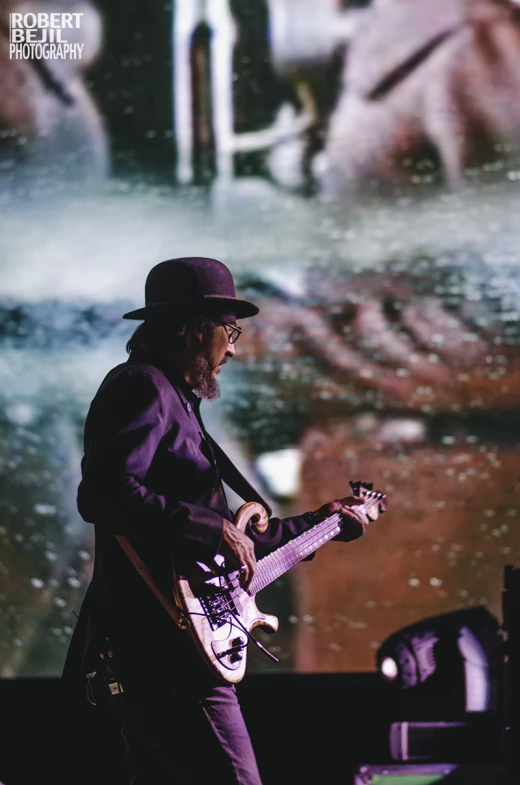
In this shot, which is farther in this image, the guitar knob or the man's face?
the man's face

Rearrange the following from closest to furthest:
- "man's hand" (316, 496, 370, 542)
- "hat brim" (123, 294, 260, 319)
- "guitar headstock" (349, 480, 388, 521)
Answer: "hat brim" (123, 294, 260, 319)
"man's hand" (316, 496, 370, 542)
"guitar headstock" (349, 480, 388, 521)

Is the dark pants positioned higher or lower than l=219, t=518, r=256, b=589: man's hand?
lower

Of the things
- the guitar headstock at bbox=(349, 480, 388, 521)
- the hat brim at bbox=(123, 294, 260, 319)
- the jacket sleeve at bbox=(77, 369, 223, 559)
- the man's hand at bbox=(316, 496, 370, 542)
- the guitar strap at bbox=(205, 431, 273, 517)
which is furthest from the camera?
the guitar headstock at bbox=(349, 480, 388, 521)

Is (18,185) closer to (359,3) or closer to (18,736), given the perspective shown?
(359,3)

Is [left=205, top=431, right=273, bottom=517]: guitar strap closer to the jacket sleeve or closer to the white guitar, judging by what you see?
the white guitar

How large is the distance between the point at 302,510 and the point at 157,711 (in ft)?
4.60

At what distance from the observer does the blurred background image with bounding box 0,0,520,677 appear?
3031 millimetres

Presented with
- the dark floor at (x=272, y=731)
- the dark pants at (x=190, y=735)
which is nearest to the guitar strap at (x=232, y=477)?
the dark pants at (x=190, y=735)

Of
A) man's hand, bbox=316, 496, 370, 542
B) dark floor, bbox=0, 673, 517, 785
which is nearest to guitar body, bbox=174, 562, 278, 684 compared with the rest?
man's hand, bbox=316, 496, 370, 542

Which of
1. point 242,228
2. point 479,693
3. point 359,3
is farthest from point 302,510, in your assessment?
point 359,3

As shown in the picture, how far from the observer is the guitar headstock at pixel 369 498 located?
8.23 ft

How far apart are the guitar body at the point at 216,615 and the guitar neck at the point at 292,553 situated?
4.5 inches

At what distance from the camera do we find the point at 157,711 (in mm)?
1751

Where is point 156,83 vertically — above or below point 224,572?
above
